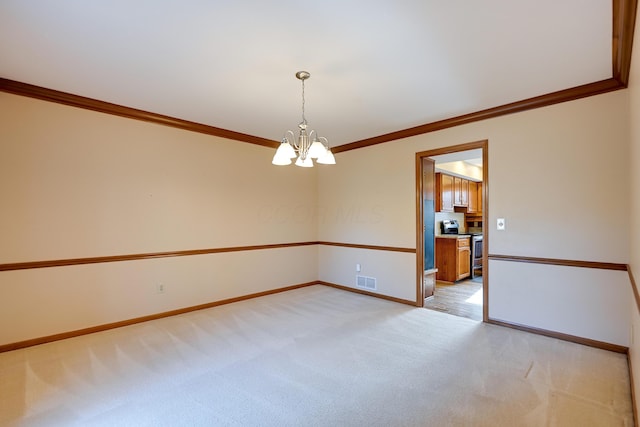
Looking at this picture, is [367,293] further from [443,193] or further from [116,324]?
[116,324]

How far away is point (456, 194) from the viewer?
639 centimetres

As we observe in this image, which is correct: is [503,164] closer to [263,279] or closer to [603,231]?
[603,231]

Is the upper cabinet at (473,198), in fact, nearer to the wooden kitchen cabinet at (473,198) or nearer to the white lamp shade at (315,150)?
the wooden kitchen cabinet at (473,198)

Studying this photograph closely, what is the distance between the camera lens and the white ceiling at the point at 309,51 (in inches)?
71.8

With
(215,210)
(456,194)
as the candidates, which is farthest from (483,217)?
(215,210)

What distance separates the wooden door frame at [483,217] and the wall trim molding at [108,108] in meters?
2.58

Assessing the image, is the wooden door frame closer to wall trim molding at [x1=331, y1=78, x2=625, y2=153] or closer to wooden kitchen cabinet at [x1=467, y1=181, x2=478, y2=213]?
wall trim molding at [x1=331, y1=78, x2=625, y2=153]

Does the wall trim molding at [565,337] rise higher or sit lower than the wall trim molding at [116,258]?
lower

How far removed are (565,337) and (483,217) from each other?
4.62ft

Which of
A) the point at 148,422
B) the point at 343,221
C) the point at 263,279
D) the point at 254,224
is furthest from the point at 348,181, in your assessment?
the point at 148,422

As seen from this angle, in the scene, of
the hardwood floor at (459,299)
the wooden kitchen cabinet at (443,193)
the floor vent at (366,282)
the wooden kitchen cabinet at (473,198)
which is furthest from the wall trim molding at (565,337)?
the wooden kitchen cabinet at (473,198)

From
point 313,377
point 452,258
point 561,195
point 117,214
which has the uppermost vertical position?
point 561,195

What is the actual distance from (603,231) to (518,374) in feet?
5.22

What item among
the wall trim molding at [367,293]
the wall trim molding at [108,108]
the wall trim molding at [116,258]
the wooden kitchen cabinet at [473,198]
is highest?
the wall trim molding at [108,108]
